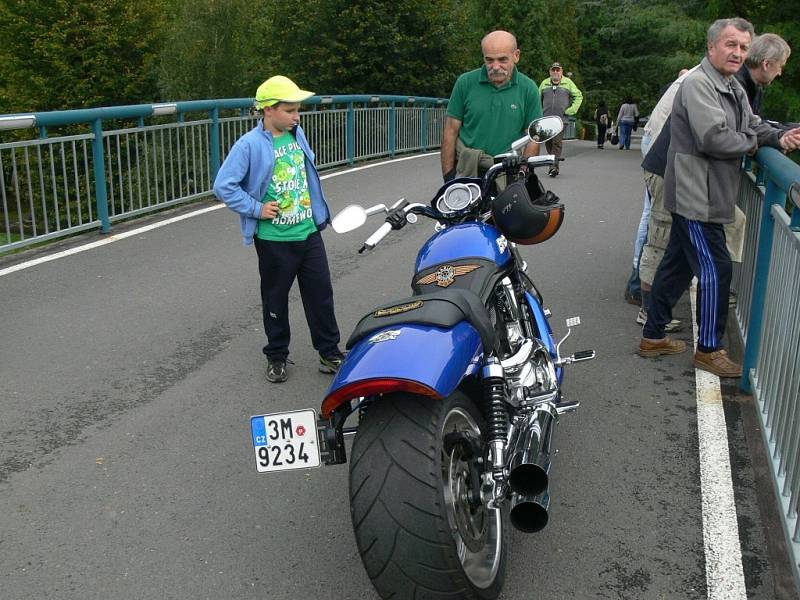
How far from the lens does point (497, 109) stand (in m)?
6.65

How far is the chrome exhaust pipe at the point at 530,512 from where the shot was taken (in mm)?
3287

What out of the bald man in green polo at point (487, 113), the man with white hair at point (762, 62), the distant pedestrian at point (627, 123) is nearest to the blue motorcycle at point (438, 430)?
the bald man in green polo at point (487, 113)

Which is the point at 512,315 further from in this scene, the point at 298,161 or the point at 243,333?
the point at 243,333

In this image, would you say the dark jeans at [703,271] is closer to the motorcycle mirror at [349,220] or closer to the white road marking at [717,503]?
the white road marking at [717,503]

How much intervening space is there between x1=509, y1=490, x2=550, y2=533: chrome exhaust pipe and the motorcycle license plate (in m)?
0.72

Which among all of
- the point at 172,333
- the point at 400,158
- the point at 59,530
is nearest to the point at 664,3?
the point at 400,158

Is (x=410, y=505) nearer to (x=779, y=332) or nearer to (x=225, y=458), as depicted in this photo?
(x=225, y=458)

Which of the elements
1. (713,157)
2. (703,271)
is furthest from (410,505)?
(713,157)

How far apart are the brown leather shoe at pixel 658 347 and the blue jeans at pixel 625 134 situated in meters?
22.6

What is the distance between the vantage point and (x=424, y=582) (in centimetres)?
312

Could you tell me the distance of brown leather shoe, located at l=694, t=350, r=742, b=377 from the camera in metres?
5.83

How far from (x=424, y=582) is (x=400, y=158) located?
16244mm

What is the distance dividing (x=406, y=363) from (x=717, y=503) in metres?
1.91

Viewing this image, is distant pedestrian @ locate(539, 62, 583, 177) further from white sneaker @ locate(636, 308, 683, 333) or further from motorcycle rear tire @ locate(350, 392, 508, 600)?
motorcycle rear tire @ locate(350, 392, 508, 600)
